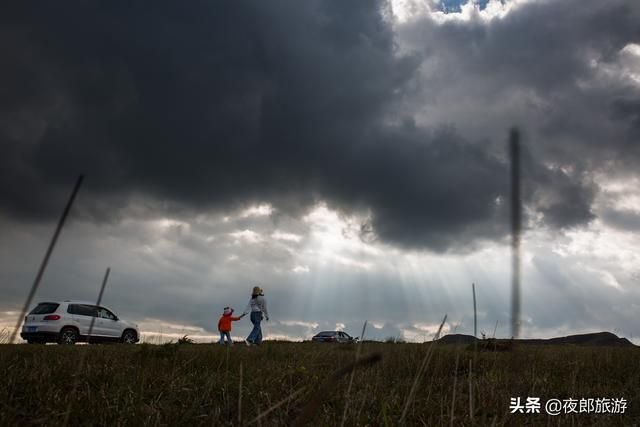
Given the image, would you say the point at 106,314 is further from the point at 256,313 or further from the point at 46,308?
the point at 256,313

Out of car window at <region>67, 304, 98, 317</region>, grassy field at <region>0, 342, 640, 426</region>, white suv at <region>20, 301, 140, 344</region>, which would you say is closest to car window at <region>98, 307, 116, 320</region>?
white suv at <region>20, 301, 140, 344</region>

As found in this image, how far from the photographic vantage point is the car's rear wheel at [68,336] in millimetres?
21484

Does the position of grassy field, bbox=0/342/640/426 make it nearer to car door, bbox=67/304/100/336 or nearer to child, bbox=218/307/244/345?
child, bbox=218/307/244/345

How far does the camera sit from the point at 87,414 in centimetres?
431

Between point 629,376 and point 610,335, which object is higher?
point 610,335

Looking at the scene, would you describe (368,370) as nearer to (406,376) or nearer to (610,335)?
(406,376)

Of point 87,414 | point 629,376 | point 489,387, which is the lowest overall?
point 87,414

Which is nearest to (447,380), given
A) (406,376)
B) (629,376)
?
(406,376)

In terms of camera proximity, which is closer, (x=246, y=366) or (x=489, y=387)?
(x=489, y=387)

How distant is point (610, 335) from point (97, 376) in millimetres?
54556

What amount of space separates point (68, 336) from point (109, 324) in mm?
3846

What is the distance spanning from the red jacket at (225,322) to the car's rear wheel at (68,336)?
21.7ft

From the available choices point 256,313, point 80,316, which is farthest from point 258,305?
point 80,316

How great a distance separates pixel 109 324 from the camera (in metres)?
25.6
